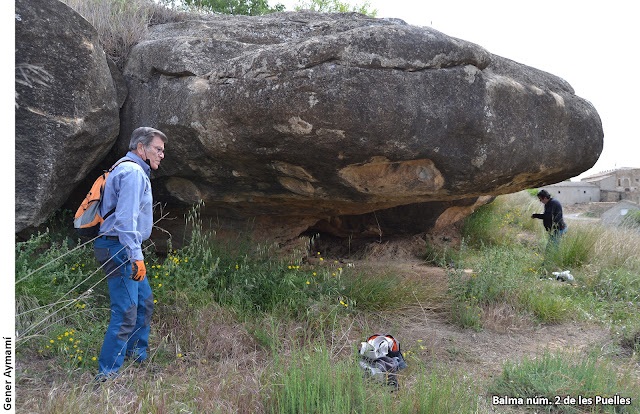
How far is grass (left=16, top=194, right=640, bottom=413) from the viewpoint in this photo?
9.18 ft

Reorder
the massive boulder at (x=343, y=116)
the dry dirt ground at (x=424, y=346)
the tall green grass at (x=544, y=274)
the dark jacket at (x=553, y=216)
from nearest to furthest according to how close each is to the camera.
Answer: the dry dirt ground at (x=424, y=346)
the massive boulder at (x=343, y=116)
the tall green grass at (x=544, y=274)
the dark jacket at (x=553, y=216)

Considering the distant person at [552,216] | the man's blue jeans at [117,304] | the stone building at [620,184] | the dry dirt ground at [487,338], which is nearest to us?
the man's blue jeans at [117,304]

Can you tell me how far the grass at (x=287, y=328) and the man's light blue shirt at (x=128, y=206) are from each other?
1.14 feet

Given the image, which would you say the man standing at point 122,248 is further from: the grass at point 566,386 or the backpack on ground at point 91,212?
the grass at point 566,386

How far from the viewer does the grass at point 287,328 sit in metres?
2.80

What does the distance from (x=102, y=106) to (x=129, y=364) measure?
2.07m

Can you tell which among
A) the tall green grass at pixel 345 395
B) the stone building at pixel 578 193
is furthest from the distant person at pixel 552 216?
the stone building at pixel 578 193

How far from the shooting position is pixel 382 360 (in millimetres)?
3455

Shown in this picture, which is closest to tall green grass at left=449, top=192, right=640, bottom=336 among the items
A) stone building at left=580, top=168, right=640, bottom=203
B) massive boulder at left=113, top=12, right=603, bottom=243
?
massive boulder at left=113, top=12, right=603, bottom=243

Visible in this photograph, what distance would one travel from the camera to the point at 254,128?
3973 mm

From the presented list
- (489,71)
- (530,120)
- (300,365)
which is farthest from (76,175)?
(530,120)

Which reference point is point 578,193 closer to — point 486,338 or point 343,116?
point 486,338

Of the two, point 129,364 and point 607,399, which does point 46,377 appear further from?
point 607,399

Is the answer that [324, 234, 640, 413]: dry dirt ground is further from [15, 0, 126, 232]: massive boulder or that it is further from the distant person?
the distant person
